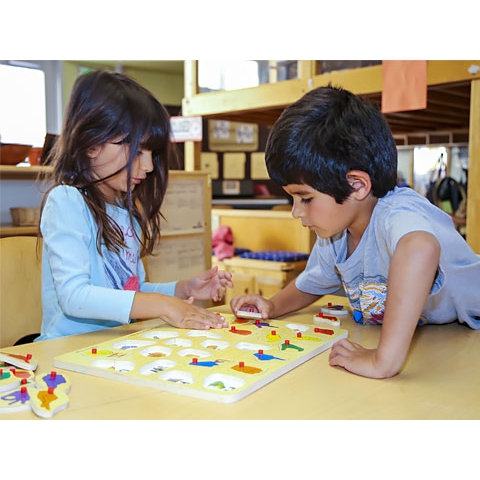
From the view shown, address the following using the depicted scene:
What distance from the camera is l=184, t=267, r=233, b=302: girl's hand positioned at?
1.06 metres

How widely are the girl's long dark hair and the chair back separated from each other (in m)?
0.11

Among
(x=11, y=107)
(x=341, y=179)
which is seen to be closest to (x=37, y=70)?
(x=11, y=107)

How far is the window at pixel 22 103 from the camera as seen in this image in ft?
13.1

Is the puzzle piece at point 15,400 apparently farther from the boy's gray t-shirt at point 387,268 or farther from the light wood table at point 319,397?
the boy's gray t-shirt at point 387,268

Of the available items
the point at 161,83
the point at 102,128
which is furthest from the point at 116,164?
the point at 161,83

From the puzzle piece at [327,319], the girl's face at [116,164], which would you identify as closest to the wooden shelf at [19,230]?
the girl's face at [116,164]

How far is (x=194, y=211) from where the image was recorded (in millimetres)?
2180

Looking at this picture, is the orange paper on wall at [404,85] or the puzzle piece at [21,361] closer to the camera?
the puzzle piece at [21,361]

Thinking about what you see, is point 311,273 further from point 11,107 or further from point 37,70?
point 37,70

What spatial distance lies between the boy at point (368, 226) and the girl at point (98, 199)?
246 millimetres

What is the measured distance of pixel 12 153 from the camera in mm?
1969

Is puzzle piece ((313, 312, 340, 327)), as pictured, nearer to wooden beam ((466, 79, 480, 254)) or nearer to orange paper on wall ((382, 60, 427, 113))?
wooden beam ((466, 79, 480, 254))

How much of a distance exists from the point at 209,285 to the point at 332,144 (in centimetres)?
43
